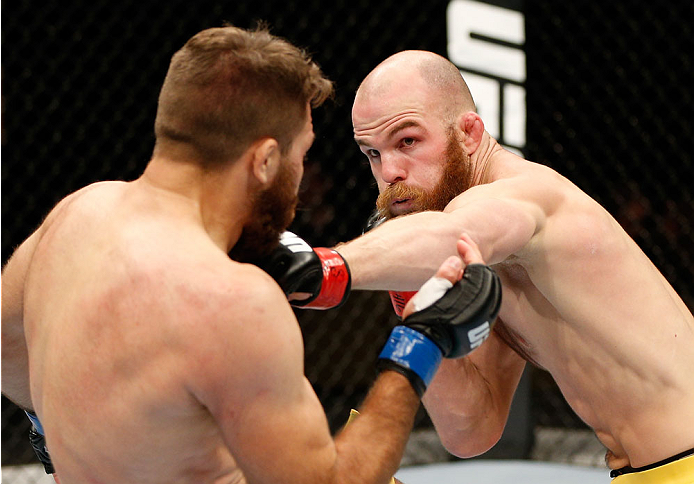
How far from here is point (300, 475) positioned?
1000mm

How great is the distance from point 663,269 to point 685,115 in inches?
37.9

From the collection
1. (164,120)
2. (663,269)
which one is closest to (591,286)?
(164,120)

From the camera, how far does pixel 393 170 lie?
170 cm

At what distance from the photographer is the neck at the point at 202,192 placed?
109 cm

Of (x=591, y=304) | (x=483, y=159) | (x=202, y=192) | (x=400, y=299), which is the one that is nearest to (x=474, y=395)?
(x=400, y=299)

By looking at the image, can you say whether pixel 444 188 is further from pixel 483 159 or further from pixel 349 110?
pixel 349 110

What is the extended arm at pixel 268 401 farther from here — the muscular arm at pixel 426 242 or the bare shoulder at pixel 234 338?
the muscular arm at pixel 426 242

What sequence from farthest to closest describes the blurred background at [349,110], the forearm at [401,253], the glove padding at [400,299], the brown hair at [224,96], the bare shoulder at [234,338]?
the blurred background at [349,110]
the glove padding at [400,299]
the forearm at [401,253]
the brown hair at [224,96]
the bare shoulder at [234,338]

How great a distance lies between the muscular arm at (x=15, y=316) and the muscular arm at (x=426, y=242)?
0.47m

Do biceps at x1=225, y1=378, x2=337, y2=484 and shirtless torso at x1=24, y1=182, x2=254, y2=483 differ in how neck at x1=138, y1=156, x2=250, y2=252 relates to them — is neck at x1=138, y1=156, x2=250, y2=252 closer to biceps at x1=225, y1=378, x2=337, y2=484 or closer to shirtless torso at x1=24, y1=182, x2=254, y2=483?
shirtless torso at x1=24, y1=182, x2=254, y2=483

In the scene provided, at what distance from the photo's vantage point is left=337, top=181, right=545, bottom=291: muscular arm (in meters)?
1.31

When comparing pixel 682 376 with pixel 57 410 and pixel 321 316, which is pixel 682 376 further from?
pixel 321 316

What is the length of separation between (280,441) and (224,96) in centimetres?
44

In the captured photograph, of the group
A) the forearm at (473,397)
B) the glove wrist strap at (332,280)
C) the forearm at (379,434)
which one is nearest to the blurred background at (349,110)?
the forearm at (473,397)
